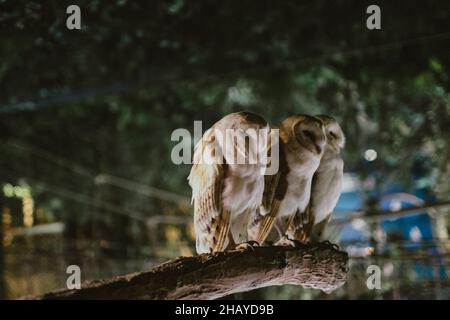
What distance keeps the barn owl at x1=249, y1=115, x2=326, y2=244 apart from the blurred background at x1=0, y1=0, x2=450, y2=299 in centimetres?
76

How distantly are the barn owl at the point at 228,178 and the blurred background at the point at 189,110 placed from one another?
33.3 inches

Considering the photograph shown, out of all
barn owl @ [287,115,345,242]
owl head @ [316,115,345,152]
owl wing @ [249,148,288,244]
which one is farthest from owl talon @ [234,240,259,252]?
owl head @ [316,115,345,152]

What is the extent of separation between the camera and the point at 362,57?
4.73 meters

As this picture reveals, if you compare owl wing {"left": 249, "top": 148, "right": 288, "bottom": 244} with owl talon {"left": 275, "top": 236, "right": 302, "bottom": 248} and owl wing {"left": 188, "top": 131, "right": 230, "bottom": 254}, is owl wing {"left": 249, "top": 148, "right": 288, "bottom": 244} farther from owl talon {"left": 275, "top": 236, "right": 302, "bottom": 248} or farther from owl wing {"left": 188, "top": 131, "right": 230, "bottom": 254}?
owl wing {"left": 188, "top": 131, "right": 230, "bottom": 254}

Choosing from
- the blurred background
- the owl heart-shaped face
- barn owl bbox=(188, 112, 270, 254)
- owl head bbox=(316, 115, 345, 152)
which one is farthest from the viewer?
the blurred background

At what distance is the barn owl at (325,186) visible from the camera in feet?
6.49

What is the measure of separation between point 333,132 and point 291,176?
0.25 meters

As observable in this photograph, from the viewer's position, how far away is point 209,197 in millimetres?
1811

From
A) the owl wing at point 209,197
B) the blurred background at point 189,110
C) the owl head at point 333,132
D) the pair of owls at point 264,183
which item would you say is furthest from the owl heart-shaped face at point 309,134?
the blurred background at point 189,110

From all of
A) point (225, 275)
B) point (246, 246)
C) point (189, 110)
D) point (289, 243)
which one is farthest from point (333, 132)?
point (189, 110)

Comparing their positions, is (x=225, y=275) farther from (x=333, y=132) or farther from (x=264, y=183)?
(x=333, y=132)

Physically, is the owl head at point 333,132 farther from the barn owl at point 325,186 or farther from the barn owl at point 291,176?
the barn owl at point 291,176

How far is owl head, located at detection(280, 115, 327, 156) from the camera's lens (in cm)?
180

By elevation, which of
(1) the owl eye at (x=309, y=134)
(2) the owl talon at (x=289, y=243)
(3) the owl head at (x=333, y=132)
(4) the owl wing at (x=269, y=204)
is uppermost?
(3) the owl head at (x=333, y=132)
